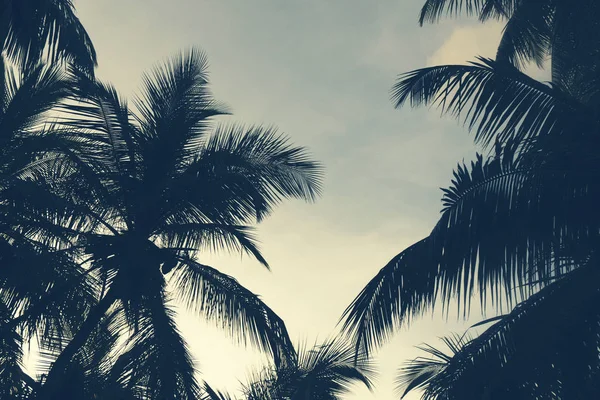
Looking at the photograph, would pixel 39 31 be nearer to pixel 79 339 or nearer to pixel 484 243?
pixel 79 339

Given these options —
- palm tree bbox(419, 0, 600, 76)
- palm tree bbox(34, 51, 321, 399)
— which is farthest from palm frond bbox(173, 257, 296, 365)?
palm tree bbox(419, 0, 600, 76)

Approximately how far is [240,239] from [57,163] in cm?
342

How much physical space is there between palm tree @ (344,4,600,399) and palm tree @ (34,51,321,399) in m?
4.21

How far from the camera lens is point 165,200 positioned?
1070cm

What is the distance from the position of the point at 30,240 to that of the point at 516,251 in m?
6.94

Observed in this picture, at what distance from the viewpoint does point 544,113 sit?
6824 millimetres

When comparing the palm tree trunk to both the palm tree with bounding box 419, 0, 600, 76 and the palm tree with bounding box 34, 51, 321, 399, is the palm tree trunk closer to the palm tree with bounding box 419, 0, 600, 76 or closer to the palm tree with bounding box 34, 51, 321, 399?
the palm tree with bounding box 34, 51, 321, 399

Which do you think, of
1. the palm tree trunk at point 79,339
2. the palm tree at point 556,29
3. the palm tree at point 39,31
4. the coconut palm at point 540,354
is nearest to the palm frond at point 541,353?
the coconut palm at point 540,354

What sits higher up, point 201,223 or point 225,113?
point 225,113

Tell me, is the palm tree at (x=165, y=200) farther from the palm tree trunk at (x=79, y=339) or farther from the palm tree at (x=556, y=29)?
the palm tree at (x=556, y=29)

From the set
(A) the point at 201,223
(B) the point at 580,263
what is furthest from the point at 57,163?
(B) the point at 580,263

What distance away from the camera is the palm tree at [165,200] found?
10199 millimetres

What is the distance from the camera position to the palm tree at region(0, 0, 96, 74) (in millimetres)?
8867

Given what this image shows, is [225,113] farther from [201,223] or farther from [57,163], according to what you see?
[57,163]
